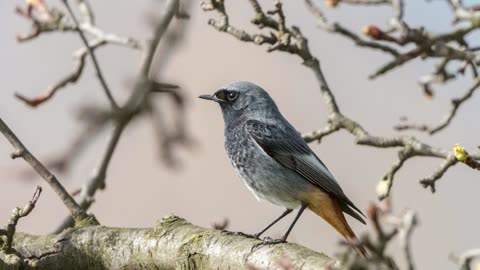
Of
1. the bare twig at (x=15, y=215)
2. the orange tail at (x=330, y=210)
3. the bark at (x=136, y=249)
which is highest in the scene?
the bare twig at (x=15, y=215)

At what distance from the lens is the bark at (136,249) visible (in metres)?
4.08

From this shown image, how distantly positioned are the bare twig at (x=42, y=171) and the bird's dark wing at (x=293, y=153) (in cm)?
172

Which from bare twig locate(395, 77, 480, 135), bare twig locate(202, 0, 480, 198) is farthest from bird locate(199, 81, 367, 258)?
bare twig locate(395, 77, 480, 135)

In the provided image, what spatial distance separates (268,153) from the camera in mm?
5914

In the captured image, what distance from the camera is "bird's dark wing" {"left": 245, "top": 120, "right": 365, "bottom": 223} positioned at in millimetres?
5680

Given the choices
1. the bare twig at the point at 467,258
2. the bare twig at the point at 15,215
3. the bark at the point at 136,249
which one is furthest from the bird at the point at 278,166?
the bare twig at the point at 467,258

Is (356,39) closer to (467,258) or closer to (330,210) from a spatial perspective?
(467,258)

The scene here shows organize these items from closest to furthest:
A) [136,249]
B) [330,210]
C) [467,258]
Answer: [467,258]
[136,249]
[330,210]

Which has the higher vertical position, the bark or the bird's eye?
the bird's eye

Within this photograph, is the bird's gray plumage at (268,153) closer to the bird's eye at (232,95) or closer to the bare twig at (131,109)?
the bird's eye at (232,95)

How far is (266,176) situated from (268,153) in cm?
22

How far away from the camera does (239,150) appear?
596cm

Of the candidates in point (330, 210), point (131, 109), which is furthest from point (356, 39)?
point (330, 210)

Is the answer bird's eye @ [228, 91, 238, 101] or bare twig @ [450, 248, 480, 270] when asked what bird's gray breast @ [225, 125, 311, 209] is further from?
bare twig @ [450, 248, 480, 270]
